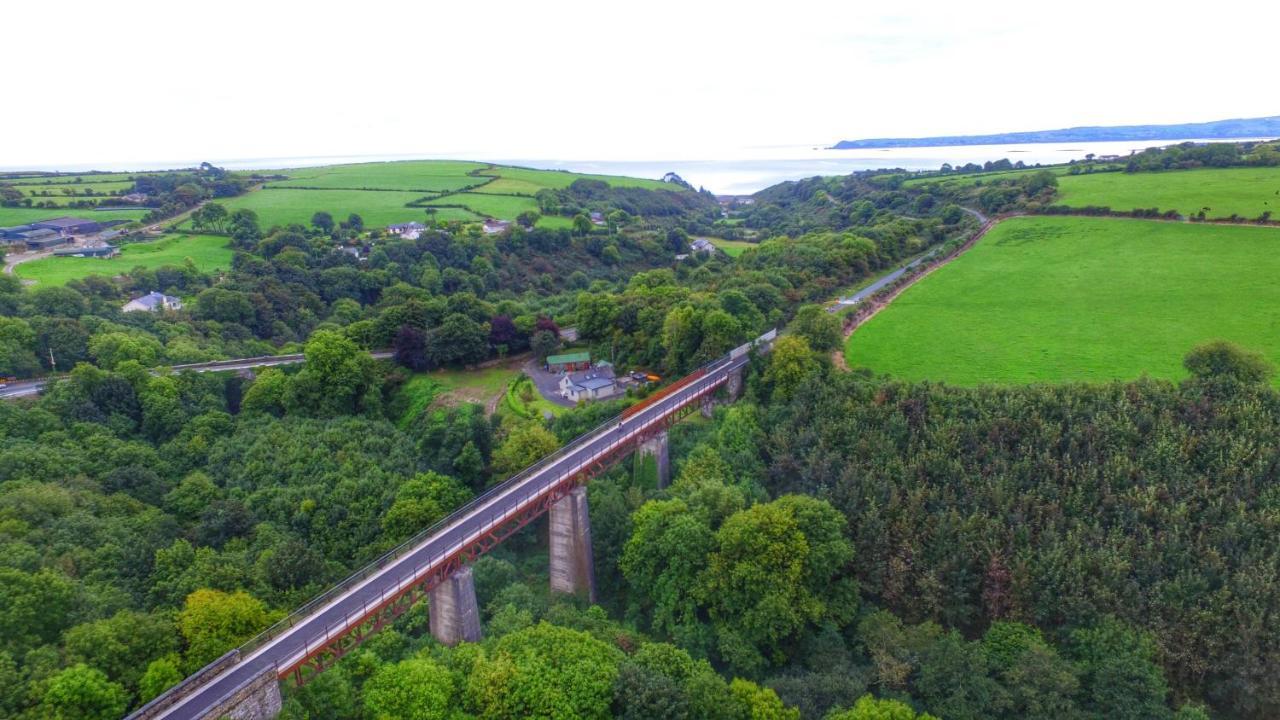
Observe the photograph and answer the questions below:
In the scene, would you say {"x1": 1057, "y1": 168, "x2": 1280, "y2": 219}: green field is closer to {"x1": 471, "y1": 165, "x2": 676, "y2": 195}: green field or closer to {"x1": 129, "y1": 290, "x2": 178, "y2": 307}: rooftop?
{"x1": 129, "y1": 290, "x2": 178, "y2": 307}: rooftop

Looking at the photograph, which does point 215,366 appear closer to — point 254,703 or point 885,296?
point 254,703

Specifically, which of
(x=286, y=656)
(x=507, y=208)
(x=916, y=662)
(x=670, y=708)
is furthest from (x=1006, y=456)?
(x=507, y=208)

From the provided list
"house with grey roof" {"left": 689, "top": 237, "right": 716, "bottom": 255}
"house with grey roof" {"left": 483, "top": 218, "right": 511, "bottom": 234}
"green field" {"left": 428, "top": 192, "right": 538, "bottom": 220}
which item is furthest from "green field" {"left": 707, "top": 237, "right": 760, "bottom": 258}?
"house with grey roof" {"left": 483, "top": 218, "right": 511, "bottom": 234}

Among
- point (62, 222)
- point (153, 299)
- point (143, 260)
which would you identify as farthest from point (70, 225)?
point (153, 299)

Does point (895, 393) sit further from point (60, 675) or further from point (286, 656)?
point (60, 675)

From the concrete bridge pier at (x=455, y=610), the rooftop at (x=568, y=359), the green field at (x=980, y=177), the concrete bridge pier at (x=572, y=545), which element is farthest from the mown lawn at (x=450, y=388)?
the green field at (x=980, y=177)

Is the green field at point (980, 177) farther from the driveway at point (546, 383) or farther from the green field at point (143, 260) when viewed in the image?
the green field at point (143, 260)

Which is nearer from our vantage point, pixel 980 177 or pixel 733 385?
pixel 733 385

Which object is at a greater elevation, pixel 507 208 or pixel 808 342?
pixel 507 208

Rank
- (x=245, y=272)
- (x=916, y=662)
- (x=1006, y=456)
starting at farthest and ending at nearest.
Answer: (x=245, y=272), (x=1006, y=456), (x=916, y=662)
